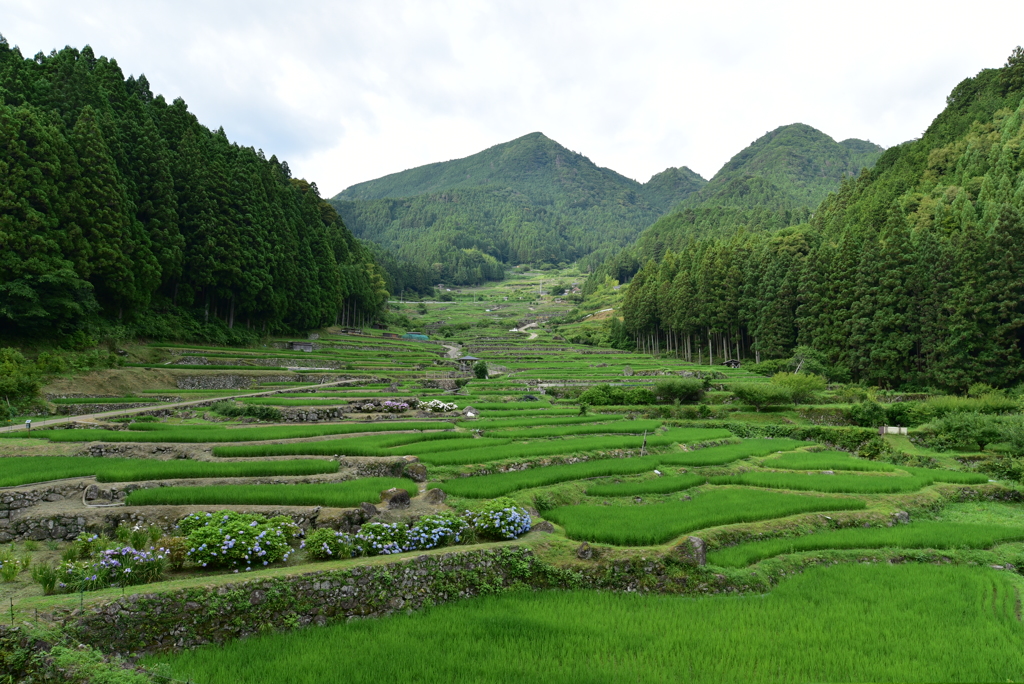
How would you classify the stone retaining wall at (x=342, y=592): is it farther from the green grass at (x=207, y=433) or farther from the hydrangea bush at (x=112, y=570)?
the green grass at (x=207, y=433)

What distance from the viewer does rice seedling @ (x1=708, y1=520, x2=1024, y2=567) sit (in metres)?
11.8

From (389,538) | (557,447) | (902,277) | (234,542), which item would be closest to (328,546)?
(389,538)

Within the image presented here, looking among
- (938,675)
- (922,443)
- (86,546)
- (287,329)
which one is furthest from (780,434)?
(287,329)

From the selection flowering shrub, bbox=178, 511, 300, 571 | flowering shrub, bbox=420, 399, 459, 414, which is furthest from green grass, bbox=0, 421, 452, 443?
flowering shrub, bbox=178, 511, 300, 571

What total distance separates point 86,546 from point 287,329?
47547mm

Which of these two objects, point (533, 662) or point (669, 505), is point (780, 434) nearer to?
point (669, 505)

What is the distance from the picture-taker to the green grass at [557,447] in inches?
691

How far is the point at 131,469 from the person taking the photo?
44.9 feet

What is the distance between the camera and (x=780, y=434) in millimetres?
29000

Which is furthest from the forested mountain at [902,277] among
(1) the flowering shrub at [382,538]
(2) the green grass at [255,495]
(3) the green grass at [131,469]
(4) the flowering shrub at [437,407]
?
(3) the green grass at [131,469]

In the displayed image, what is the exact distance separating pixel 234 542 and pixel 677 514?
35.9 ft

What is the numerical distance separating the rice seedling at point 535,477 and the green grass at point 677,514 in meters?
1.82

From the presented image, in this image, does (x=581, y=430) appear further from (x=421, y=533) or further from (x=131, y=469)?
(x=131, y=469)

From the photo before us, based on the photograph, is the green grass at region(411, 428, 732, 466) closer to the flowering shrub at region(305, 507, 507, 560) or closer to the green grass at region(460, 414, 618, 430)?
the green grass at region(460, 414, 618, 430)
